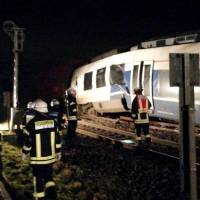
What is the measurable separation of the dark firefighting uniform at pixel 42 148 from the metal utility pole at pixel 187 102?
195cm

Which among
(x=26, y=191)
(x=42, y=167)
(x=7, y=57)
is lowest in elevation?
(x=26, y=191)

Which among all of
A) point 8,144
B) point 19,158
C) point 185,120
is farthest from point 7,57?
point 185,120

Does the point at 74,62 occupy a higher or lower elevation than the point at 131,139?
higher

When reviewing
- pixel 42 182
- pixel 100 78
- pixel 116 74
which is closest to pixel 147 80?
pixel 116 74

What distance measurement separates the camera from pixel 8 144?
49.0 feet

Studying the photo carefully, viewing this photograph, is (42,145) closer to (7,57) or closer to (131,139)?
(131,139)

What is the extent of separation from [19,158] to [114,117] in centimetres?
1012

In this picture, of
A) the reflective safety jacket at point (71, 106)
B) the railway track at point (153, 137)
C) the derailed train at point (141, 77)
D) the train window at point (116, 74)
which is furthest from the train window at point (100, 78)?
the reflective safety jacket at point (71, 106)

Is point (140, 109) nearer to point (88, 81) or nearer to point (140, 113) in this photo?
point (140, 113)

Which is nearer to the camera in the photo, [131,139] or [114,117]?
[131,139]

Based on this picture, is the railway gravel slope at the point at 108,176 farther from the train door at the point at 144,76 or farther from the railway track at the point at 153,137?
the train door at the point at 144,76

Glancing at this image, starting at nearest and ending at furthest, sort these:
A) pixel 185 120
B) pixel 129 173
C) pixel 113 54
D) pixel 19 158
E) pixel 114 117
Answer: pixel 185 120
pixel 129 173
pixel 19 158
pixel 113 54
pixel 114 117

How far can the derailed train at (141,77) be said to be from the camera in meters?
15.0

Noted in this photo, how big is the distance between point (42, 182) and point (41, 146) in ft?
1.94
